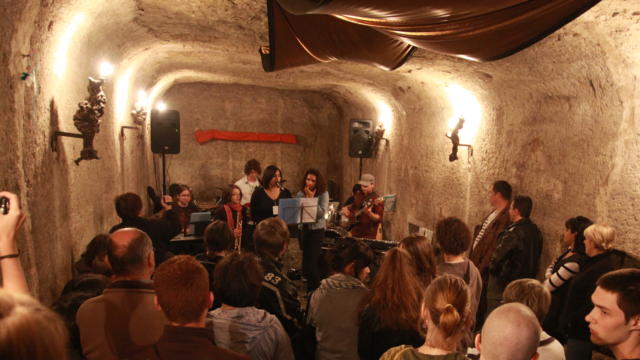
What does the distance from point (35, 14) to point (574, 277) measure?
12.6 feet

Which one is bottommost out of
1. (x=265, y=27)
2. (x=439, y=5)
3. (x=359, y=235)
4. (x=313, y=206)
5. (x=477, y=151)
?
(x=359, y=235)

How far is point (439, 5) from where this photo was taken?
5.99ft

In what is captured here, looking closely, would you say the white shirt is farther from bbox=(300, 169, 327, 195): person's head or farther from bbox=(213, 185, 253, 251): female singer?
bbox=(300, 169, 327, 195): person's head

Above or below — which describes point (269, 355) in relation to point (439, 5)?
below

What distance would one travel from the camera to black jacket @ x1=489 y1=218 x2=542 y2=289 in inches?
149

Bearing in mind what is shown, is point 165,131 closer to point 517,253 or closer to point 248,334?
point 517,253

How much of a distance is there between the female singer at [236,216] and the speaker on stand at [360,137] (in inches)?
134

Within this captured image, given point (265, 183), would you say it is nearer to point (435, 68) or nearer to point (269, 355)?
point (435, 68)

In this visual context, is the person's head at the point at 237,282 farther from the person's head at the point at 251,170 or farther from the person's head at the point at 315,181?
the person's head at the point at 251,170

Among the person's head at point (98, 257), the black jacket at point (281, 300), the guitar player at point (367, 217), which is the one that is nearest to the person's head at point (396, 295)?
the black jacket at point (281, 300)

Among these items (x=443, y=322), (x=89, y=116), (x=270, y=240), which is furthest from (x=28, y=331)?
(x=89, y=116)

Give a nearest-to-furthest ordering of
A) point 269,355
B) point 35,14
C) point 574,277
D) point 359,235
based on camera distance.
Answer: point 269,355, point 35,14, point 574,277, point 359,235

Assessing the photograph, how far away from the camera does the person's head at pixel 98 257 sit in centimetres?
250

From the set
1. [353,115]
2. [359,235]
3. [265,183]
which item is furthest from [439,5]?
[353,115]
